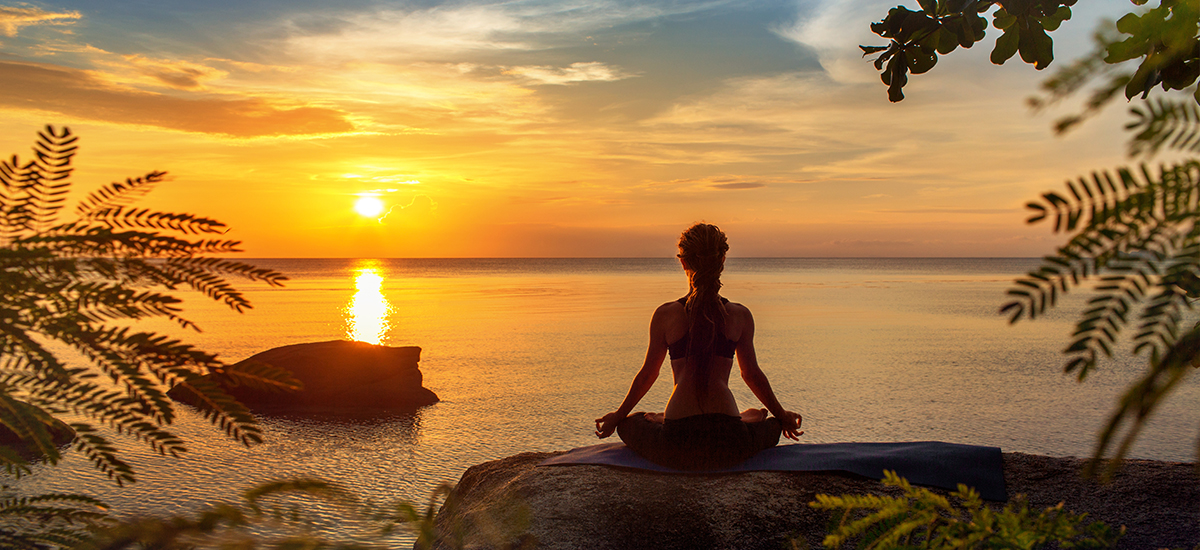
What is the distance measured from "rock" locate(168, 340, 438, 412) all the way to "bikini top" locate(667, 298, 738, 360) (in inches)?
357

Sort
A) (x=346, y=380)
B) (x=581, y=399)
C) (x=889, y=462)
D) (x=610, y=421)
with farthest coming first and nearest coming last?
(x=581, y=399) < (x=346, y=380) < (x=610, y=421) < (x=889, y=462)

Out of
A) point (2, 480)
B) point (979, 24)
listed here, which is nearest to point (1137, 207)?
point (979, 24)

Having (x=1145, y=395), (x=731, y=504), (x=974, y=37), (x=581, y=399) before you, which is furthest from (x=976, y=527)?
(x=581, y=399)

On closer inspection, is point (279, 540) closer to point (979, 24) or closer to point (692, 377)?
point (979, 24)

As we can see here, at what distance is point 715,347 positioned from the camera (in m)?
5.15

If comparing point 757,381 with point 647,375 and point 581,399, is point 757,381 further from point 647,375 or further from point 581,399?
point 581,399

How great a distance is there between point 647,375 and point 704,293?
28.8 inches

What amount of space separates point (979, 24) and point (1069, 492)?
305cm

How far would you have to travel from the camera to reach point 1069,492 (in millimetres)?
4422

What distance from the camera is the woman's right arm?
5.11 m

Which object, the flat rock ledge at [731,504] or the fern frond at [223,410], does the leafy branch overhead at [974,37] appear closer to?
the flat rock ledge at [731,504]

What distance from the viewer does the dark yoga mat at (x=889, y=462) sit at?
4539 mm

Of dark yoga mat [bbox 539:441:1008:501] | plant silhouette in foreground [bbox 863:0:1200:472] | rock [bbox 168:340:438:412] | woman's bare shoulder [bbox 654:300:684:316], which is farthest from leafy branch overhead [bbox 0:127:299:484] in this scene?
rock [bbox 168:340:438:412]

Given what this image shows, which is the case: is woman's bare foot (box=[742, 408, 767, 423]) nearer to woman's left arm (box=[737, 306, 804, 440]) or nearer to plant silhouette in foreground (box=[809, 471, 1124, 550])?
woman's left arm (box=[737, 306, 804, 440])
